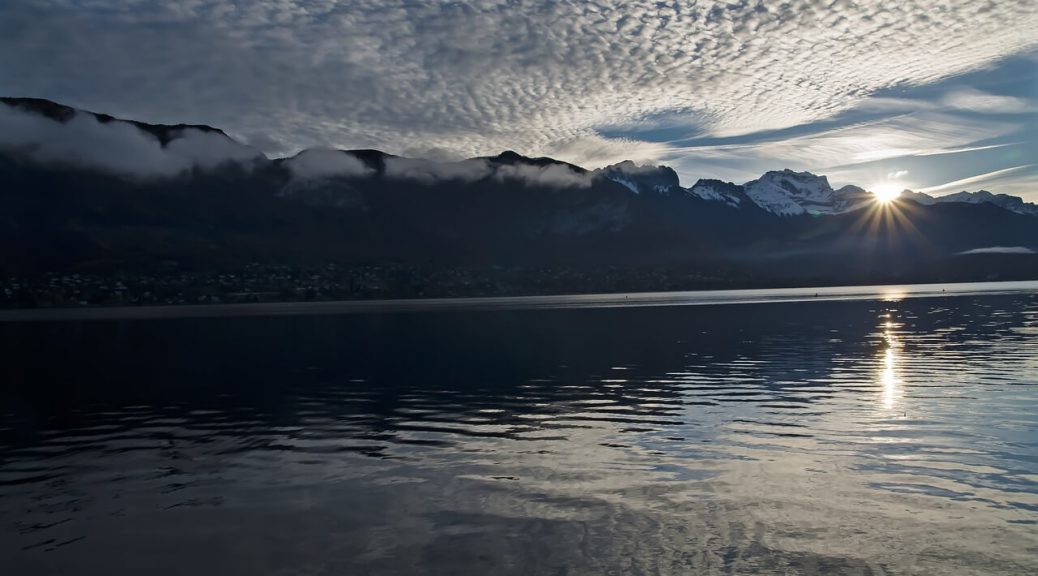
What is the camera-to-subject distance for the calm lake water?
20.2 m

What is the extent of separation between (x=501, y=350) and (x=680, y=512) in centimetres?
6500

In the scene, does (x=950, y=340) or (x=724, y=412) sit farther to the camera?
(x=950, y=340)

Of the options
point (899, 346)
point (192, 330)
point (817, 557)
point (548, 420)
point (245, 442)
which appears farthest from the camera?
point (192, 330)

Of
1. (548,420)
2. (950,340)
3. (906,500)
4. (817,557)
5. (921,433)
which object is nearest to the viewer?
(817,557)

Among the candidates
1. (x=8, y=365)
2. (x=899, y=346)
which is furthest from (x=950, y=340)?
(x=8, y=365)

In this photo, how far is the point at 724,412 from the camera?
1661 inches

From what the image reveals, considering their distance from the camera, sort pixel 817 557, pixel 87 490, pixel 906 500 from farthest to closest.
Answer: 1. pixel 87 490
2. pixel 906 500
3. pixel 817 557

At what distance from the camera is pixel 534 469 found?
2945 centimetres

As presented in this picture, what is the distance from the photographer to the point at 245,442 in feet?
123

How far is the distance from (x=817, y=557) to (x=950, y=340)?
78001 millimetres

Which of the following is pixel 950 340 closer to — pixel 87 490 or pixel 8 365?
pixel 87 490

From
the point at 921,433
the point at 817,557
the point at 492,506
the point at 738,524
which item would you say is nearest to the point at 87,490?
the point at 492,506

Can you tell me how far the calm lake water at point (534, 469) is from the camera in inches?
795

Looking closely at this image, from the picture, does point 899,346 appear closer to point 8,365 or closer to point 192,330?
point 8,365
